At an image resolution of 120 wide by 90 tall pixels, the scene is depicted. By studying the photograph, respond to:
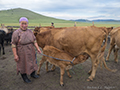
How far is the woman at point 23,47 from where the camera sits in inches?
107

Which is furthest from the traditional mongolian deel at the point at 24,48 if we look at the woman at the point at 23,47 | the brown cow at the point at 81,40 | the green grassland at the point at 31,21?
the green grassland at the point at 31,21

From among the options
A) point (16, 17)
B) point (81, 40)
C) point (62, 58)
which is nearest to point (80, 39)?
point (81, 40)

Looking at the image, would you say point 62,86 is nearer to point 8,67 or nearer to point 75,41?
point 75,41

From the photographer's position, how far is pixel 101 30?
3387 millimetres

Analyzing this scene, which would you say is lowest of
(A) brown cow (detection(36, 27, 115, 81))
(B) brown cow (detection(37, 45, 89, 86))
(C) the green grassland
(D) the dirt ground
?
(D) the dirt ground

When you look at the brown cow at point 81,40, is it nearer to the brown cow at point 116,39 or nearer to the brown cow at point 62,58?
the brown cow at point 62,58

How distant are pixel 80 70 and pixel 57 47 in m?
1.85

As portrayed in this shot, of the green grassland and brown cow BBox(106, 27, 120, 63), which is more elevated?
the green grassland

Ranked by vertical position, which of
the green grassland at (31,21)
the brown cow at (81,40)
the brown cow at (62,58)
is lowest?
the brown cow at (62,58)

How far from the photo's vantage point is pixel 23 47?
2.88 m

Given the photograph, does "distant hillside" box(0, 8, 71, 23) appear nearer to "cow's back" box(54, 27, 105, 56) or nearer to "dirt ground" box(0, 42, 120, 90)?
"dirt ground" box(0, 42, 120, 90)

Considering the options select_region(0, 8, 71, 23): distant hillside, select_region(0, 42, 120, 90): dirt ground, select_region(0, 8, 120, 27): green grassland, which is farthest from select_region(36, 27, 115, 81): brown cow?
select_region(0, 8, 71, 23): distant hillside

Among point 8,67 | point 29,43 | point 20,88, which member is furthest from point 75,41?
point 8,67

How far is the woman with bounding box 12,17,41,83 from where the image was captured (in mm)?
2721
